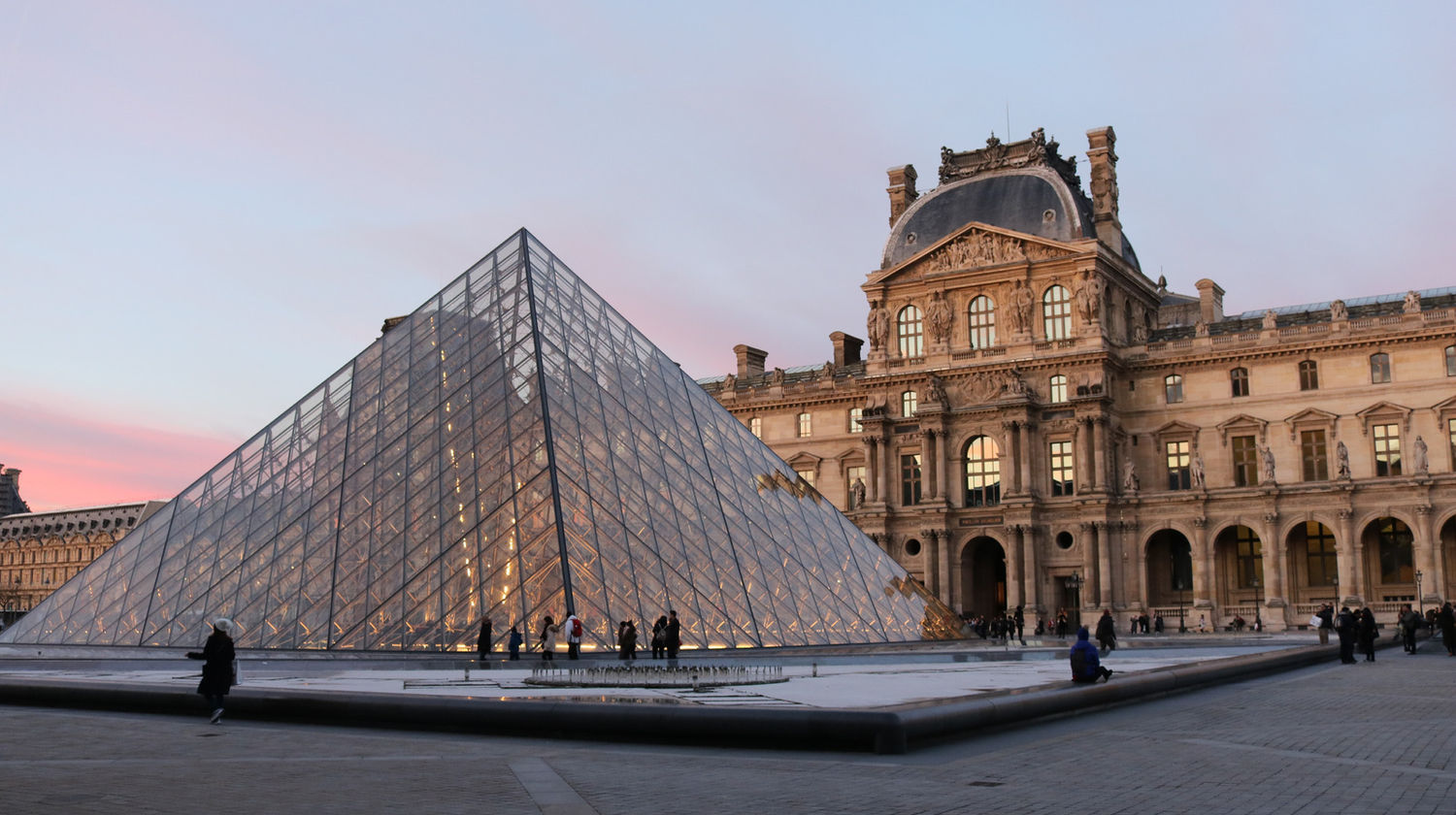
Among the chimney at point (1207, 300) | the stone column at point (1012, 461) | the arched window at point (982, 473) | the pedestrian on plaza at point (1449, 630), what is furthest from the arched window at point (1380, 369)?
the pedestrian on plaza at point (1449, 630)

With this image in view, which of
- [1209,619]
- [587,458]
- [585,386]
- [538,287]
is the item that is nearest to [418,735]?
[587,458]

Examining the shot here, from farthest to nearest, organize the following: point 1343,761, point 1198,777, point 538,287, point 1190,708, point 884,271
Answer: point 884,271, point 538,287, point 1190,708, point 1343,761, point 1198,777

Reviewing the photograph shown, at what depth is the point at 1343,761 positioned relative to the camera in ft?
28.2

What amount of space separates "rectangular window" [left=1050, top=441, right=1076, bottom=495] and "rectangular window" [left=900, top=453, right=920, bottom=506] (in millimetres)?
5353

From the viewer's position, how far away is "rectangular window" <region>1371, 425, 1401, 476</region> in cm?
4359

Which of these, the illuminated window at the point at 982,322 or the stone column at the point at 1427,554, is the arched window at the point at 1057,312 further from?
the stone column at the point at 1427,554

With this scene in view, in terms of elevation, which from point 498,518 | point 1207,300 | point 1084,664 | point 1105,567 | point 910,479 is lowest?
point 1084,664

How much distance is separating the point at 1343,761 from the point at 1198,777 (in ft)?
4.18

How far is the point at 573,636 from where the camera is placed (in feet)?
62.3

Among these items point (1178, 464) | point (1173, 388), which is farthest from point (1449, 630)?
point (1173, 388)

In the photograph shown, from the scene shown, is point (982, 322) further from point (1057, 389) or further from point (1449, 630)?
point (1449, 630)

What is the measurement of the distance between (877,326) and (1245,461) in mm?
14105

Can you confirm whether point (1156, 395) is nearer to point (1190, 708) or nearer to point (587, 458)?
point (587, 458)

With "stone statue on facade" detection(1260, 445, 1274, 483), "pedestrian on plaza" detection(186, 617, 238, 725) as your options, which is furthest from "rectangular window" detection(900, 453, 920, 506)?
"pedestrian on plaza" detection(186, 617, 238, 725)
